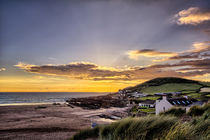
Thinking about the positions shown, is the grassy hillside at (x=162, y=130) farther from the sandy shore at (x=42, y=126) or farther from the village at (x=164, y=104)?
the sandy shore at (x=42, y=126)

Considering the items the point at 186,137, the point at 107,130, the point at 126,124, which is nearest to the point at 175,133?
the point at 186,137

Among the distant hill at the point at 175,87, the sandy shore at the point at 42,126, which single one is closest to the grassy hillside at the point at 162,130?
the sandy shore at the point at 42,126

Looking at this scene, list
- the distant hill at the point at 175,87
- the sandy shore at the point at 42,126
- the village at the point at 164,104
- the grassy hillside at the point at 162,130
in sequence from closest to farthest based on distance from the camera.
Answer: the grassy hillside at the point at 162,130 → the sandy shore at the point at 42,126 → the village at the point at 164,104 → the distant hill at the point at 175,87

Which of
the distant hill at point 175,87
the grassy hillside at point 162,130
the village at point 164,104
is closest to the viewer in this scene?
the grassy hillside at point 162,130

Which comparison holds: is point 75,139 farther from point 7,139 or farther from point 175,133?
point 7,139

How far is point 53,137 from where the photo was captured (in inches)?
658

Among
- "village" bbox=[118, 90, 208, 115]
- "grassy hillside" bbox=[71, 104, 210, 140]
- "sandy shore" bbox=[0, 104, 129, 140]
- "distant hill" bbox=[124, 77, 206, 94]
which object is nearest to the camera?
"grassy hillside" bbox=[71, 104, 210, 140]

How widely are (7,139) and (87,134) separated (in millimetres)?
12032

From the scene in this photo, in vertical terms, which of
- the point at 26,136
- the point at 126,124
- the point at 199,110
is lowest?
the point at 26,136

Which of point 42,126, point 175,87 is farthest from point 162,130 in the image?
point 175,87

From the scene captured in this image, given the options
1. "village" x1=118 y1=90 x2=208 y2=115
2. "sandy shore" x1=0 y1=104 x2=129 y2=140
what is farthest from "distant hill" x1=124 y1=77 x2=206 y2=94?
"sandy shore" x1=0 y1=104 x2=129 y2=140

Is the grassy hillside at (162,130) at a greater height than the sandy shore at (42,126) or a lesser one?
greater

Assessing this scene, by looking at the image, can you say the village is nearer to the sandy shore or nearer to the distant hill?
the sandy shore

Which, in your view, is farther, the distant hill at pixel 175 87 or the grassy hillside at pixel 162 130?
the distant hill at pixel 175 87
